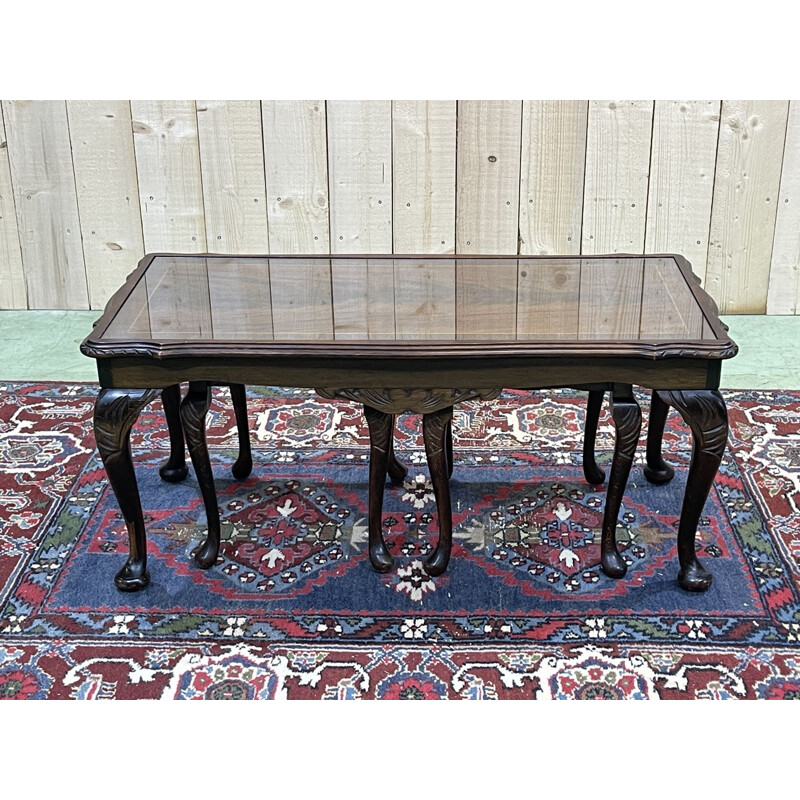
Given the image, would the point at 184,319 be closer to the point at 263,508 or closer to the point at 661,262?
the point at 263,508

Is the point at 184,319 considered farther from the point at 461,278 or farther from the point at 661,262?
the point at 661,262

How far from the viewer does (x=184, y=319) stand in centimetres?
273

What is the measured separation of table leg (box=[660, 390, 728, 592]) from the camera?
102 inches

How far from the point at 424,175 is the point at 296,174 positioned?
0.57 metres

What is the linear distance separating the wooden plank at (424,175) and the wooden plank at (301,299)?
4.89 ft

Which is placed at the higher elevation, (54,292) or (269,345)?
(269,345)

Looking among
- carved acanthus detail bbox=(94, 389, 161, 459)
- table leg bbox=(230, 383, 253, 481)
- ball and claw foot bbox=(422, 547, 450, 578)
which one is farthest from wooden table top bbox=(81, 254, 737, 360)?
ball and claw foot bbox=(422, 547, 450, 578)

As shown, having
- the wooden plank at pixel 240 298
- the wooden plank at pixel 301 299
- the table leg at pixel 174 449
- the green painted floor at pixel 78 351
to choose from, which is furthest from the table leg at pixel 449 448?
the green painted floor at pixel 78 351

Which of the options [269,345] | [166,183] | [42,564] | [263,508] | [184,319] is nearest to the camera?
[269,345]

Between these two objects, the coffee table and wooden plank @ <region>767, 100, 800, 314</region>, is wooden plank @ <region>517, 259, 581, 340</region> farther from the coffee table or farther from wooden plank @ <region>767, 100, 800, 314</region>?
wooden plank @ <region>767, 100, 800, 314</region>

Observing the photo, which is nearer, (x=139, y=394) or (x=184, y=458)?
(x=139, y=394)

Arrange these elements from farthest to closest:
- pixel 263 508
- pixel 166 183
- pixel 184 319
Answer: pixel 166 183 → pixel 263 508 → pixel 184 319

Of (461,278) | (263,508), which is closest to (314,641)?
(263,508)

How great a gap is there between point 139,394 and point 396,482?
1038 millimetres
